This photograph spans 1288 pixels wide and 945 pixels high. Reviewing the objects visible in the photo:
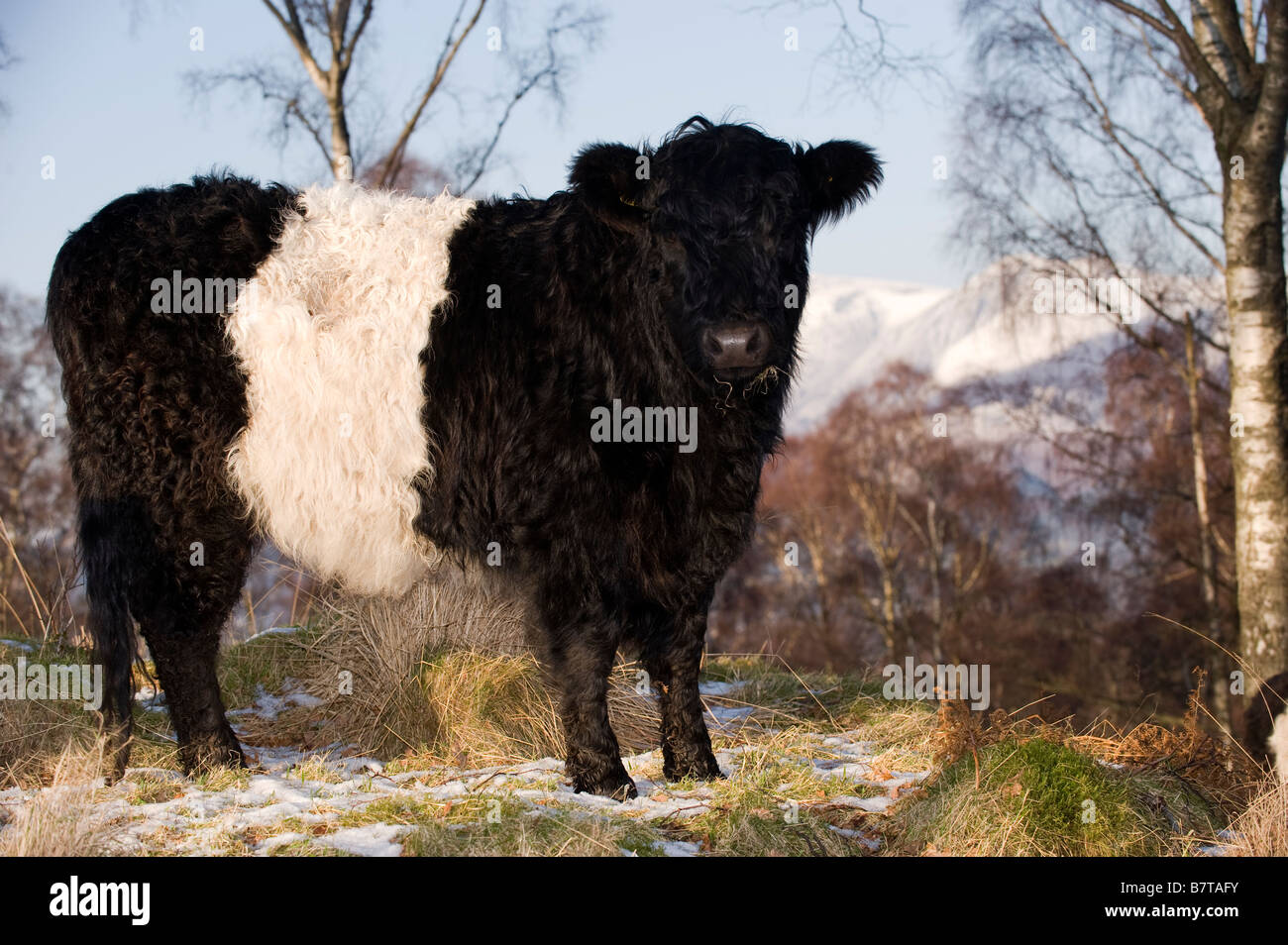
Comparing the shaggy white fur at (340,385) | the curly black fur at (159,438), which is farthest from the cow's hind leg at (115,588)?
the shaggy white fur at (340,385)

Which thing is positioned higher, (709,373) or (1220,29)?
(1220,29)

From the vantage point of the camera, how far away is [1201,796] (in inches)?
174

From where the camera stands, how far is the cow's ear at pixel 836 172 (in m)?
4.85

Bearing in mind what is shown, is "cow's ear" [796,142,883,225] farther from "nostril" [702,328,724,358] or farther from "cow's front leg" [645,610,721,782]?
"cow's front leg" [645,610,721,782]

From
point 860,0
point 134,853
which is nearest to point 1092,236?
point 860,0

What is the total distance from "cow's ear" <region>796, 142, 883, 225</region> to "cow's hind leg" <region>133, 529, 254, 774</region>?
305 cm

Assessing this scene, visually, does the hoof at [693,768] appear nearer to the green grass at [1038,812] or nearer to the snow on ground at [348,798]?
the snow on ground at [348,798]

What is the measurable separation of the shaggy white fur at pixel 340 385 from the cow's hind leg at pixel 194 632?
33 centimetres

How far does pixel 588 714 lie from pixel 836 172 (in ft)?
8.63

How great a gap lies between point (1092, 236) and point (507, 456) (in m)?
12.5

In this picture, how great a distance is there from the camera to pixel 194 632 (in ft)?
16.2

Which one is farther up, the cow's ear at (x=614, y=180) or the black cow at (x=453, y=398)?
the cow's ear at (x=614, y=180)

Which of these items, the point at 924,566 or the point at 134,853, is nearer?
the point at 134,853

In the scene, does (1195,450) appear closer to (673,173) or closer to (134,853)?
(673,173)
